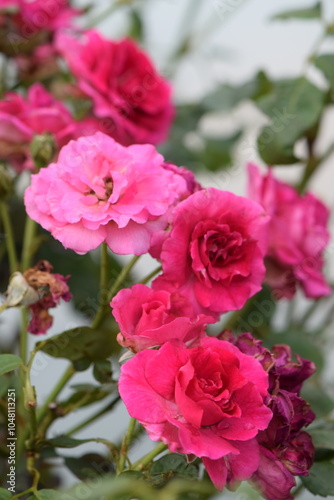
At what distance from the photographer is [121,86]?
1.61 feet

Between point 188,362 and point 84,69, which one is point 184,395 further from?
point 84,69

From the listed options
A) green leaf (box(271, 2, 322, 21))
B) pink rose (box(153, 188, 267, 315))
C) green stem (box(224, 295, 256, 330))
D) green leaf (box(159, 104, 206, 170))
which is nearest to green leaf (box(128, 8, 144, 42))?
green leaf (box(159, 104, 206, 170))

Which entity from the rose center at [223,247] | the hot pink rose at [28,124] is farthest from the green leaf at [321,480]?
the hot pink rose at [28,124]

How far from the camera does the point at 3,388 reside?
37 cm

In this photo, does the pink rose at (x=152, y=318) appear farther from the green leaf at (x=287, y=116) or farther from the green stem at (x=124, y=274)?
the green leaf at (x=287, y=116)

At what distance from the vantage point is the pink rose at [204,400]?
0.27m

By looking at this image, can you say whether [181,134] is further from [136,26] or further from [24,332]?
[24,332]

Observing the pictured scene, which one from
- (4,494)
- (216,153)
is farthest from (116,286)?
(216,153)

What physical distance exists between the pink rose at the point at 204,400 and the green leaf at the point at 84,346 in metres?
0.07

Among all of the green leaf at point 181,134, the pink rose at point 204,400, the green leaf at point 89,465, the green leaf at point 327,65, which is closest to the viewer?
the pink rose at point 204,400

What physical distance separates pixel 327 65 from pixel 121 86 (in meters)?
0.14

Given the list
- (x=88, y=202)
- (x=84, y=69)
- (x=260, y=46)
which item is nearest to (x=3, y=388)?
(x=88, y=202)

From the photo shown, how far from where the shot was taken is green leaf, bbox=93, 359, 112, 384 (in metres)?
0.35

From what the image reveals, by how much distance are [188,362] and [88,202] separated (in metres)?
0.09
